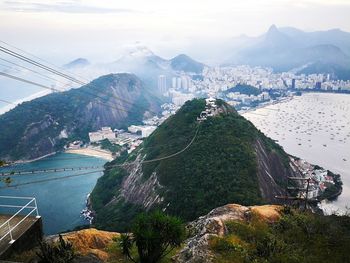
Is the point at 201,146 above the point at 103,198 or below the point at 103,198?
Answer: above

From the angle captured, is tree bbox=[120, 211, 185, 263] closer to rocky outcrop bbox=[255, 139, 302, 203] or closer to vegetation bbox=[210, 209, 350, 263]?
vegetation bbox=[210, 209, 350, 263]

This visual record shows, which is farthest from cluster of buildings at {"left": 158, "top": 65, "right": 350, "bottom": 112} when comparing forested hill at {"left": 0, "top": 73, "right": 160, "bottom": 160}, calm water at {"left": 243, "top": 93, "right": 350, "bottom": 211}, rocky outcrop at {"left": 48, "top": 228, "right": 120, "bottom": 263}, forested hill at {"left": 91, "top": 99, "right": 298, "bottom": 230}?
rocky outcrop at {"left": 48, "top": 228, "right": 120, "bottom": 263}

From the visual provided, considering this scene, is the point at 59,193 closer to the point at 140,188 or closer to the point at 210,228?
the point at 140,188

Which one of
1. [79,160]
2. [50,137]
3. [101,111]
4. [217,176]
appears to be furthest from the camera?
[101,111]

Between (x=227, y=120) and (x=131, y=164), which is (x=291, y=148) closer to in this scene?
(x=227, y=120)

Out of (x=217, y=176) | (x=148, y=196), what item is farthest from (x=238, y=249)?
(x=148, y=196)

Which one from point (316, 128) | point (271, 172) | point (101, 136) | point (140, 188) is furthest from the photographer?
point (316, 128)

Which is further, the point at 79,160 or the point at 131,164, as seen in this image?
the point at 79,160

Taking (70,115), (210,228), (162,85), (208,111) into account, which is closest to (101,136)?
(70,115)
